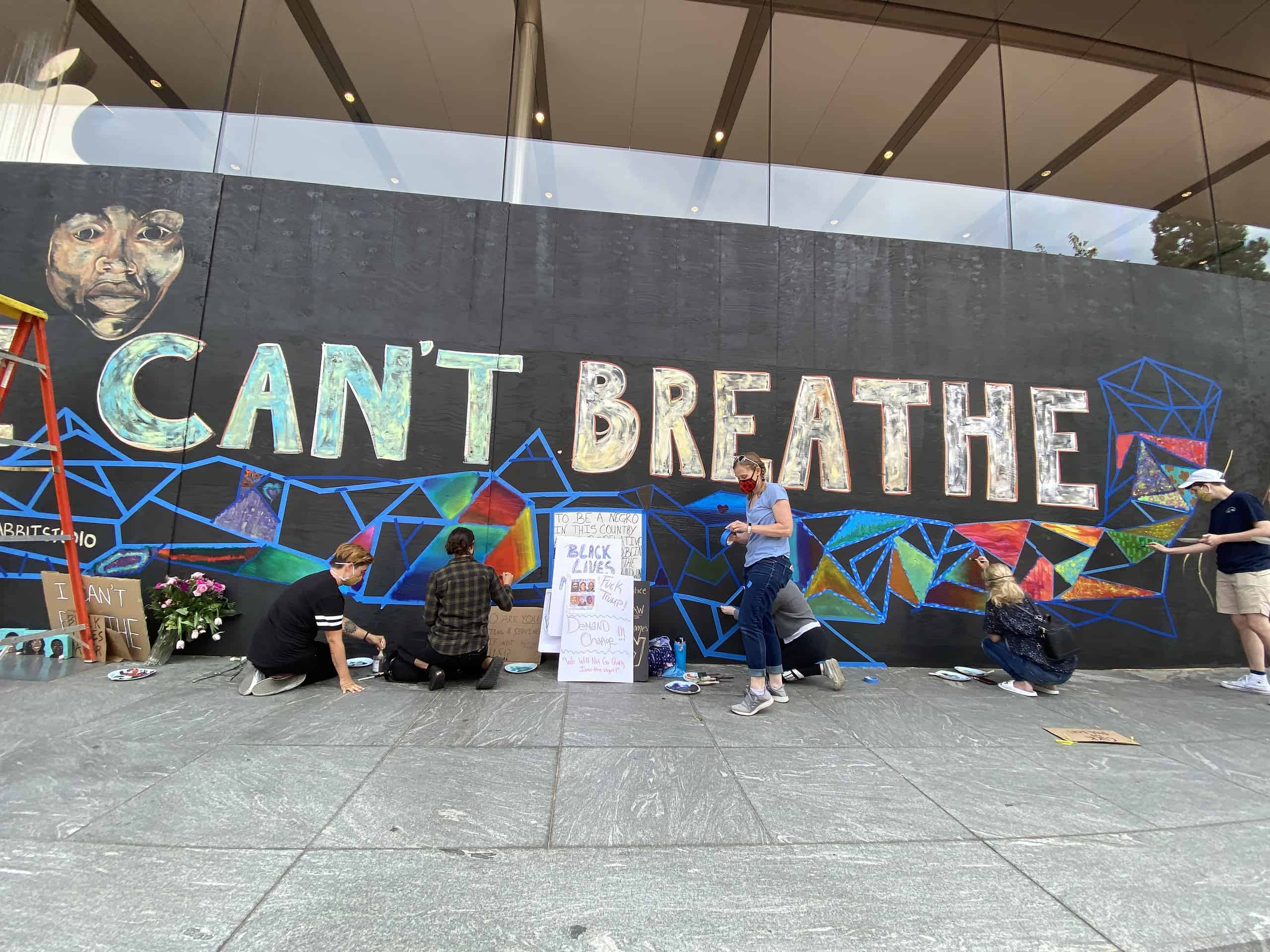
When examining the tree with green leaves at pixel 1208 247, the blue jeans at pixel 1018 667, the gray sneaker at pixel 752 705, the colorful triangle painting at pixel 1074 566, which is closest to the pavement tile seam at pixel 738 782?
the gray sneaker at pixel 752 705

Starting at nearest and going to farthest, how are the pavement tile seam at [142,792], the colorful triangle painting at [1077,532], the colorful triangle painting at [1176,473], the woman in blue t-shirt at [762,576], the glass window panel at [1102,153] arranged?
the pavement tile seam at [142,792] → the woman in blue t-shirt at [762,576] → the colorful triangle painting at [1077,532] → the colorful triangle painting at [1176,473] → the glass window panel at [1102,153]

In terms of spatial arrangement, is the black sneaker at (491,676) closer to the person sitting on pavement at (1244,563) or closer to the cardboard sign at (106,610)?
the cardboard sign at (106,610)

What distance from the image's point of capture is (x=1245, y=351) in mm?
6668

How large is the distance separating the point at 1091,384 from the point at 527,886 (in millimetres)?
7528

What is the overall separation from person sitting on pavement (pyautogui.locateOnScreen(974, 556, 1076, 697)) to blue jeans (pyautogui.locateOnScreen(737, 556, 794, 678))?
2156mm

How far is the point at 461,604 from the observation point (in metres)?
4.45

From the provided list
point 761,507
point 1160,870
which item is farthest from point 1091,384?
point 1160,870

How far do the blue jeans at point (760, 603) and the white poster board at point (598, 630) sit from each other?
1.15 metres

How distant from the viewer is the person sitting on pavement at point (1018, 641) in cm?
478

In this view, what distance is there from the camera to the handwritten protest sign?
17.8ft

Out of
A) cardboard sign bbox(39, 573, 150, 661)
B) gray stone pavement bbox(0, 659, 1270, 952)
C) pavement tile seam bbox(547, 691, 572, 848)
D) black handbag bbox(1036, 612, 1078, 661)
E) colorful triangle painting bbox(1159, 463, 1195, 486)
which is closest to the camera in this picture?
gray stone pavement bbox(0, 659, 1270, 952)

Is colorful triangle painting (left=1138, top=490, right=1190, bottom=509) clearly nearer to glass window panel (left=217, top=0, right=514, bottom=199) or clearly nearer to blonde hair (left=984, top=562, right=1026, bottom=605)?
blonde hair (left=984, top=562, right=1026, bottom=605)

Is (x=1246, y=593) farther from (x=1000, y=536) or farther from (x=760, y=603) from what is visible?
(x=760, y=603)

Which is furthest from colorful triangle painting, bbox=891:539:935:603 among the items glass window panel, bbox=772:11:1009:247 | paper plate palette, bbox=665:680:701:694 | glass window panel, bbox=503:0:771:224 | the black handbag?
glass window panel, bbox=503:0:771:224
